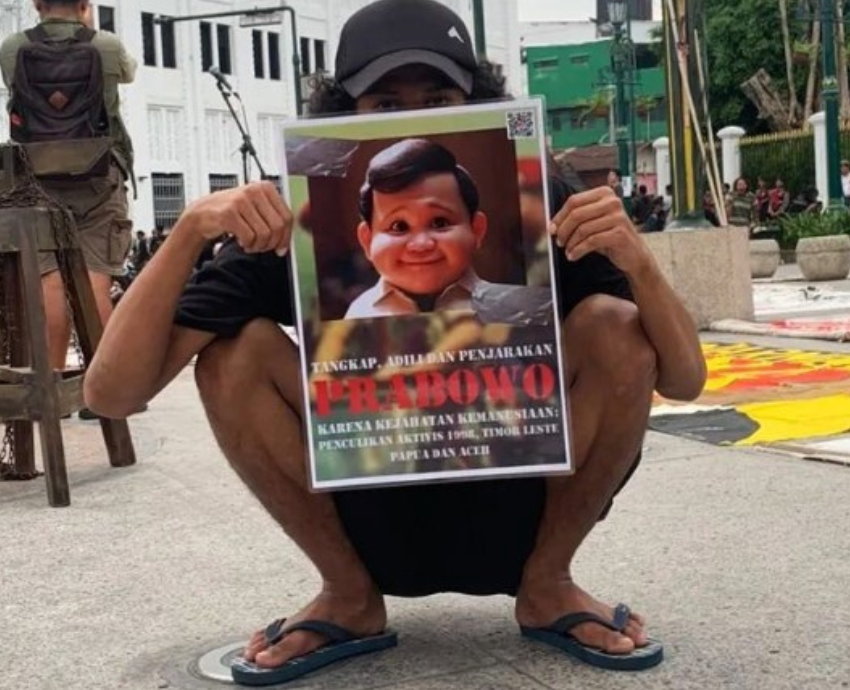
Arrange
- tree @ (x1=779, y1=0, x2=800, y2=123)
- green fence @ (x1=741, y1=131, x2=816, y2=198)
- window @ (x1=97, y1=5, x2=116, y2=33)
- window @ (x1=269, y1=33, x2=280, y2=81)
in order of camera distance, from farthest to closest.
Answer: window @ (x1=269, y1=33, x2=280, y2=81), window @ (x1=97, y1=5, x2=116, y2=33), tree @ (x1=779, y1=0, x2=800, y2=123), green fence @ (x1=741, y1=131, x2=816, y2=198)

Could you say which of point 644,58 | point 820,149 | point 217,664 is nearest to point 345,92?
point 217,664

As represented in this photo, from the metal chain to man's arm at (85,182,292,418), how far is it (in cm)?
228

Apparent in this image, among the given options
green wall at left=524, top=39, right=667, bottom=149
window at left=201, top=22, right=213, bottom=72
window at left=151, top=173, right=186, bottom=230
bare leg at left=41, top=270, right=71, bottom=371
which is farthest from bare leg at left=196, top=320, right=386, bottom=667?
green wall at left=524, top=39, right=667, bottom=149

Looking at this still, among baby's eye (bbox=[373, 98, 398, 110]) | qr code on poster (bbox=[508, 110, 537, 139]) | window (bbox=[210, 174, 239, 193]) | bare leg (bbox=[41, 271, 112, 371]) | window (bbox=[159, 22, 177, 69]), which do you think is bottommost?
bare leg (bbox=[41, 271, 112, 371])

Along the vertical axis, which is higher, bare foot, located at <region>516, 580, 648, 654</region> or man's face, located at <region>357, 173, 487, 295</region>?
man's face, located at <region>357, 173, 487, 295</region>

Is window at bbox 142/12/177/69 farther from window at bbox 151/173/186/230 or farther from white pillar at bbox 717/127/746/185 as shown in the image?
A: white pillar at bbox 717/127/746/185

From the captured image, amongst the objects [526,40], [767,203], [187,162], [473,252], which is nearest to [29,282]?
[473,252]

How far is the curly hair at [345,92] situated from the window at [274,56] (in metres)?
47.0

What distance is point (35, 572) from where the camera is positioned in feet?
11.2

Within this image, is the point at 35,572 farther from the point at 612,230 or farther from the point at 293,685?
the point at 612,230

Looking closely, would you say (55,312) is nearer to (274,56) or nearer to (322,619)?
(322,619)

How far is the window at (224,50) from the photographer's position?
152 feet

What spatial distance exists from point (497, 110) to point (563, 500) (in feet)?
2.42

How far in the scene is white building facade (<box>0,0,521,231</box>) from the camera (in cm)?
4200
